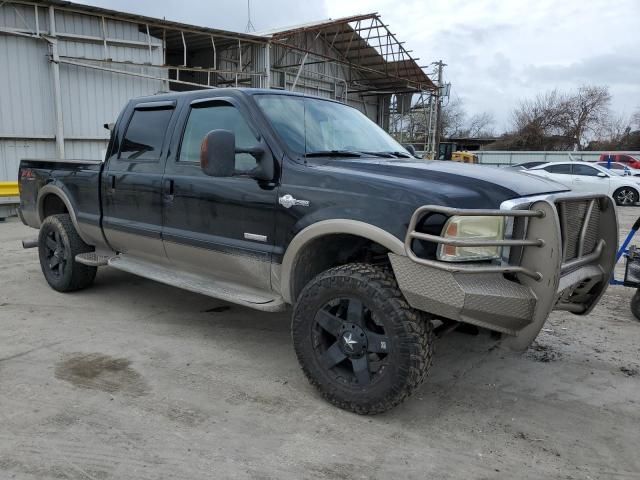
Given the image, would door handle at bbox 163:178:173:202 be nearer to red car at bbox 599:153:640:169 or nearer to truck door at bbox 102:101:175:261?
truck door at bbox 102:101:175:261

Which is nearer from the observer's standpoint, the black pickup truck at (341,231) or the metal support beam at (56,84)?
the black pickup truck at (341,231)

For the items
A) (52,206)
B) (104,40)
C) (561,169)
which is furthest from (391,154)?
(561,169)

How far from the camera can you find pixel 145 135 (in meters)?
4.68

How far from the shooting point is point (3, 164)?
1238 centimetres

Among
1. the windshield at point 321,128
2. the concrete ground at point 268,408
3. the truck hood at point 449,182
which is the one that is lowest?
the concrete ground at point 268,408

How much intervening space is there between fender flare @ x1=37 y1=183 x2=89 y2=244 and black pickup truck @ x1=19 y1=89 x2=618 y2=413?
54 centimetres

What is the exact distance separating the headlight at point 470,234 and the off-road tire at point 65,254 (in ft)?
13.3

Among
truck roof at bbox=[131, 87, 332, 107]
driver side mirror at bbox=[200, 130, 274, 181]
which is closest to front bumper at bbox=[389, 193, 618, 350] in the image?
driver side mirror at bbox=[200, 130, 274, 181]

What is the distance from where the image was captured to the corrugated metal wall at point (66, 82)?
479 inches

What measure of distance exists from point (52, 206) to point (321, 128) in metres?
3.69

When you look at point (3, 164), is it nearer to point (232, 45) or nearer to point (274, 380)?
point (232, 45)

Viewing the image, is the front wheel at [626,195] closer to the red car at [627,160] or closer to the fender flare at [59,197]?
the red car at [627,160]

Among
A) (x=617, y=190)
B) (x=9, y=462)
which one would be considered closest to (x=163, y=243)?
(x=9, y=462)

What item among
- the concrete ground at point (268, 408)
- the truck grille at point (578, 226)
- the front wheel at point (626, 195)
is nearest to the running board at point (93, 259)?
the concrete ground at point (268, 408)
